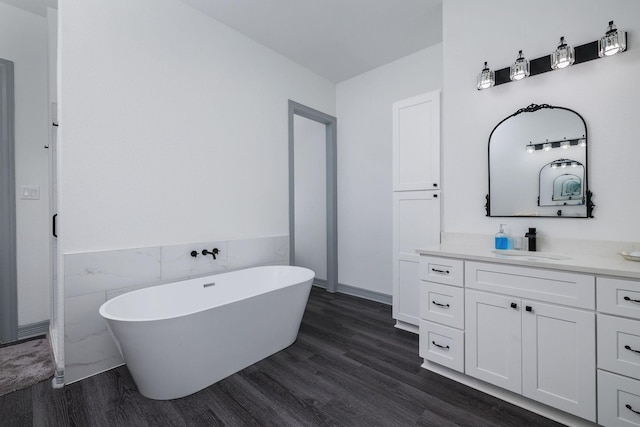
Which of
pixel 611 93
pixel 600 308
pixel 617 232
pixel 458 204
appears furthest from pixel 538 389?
pixel 611 93

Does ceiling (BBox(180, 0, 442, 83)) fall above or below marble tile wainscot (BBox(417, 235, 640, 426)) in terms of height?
above

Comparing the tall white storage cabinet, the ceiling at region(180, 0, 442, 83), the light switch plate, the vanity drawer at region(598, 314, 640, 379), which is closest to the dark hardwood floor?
the vanity drawer at region(598, 314, 640, 379)

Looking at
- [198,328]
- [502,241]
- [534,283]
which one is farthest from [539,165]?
[198,328]

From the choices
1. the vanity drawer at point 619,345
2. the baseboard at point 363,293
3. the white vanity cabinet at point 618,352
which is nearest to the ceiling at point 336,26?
the white vanity cabinet at point 618,352

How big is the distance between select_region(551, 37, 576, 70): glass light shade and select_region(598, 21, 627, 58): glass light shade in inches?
5.3

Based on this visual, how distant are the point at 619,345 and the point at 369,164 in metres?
2.58

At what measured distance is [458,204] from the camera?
7.43 ft

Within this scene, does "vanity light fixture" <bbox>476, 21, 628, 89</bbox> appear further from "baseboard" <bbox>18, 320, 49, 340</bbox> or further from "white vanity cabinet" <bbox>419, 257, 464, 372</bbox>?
"baseboard" <bbox>18, 320, 49, 340</bbox>

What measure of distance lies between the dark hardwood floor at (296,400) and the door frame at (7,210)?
1.00 meters

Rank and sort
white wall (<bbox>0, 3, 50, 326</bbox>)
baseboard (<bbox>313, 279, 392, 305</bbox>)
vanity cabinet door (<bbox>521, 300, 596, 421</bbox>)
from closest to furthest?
vanity cabinet door (<bbox>521, 300, 596, 421</bbox>) → white wall (<bbox>0, 3, 50, 326</bbox>) → baseboard (<bbox>313, 279, 392, 305</bbox>)

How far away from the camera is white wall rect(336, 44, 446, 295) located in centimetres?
313

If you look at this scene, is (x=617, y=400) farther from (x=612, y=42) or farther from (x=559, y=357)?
(x=612, y=42)

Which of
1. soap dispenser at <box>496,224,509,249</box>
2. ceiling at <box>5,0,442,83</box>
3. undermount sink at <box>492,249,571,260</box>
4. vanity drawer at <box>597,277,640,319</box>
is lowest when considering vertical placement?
vanity drawer at <box>597,277,640,319</box>

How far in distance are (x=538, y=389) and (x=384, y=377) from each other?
33.4 inches
